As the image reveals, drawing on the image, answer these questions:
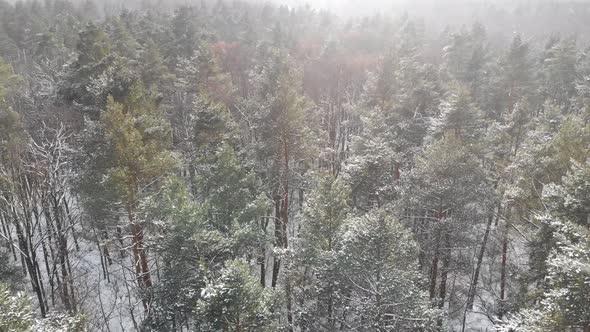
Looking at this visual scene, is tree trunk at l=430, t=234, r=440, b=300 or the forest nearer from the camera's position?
the forest

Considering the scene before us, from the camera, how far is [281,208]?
24.3 m

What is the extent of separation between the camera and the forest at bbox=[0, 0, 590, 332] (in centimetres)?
1357

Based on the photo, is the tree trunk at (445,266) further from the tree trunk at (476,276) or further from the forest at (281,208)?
the tree trunk at (476,276)

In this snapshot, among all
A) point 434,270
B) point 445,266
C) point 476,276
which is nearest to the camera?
point 434,270

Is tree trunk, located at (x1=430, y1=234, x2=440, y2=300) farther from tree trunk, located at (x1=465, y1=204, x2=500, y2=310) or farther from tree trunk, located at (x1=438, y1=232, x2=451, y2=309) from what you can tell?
tree trunk, located at (x1=465, y1=204, x2=500, y2=310)

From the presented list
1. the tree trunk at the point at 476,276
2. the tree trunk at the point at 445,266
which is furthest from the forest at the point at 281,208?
the tree trunk at the point at 476,276

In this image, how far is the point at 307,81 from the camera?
44.0 meters

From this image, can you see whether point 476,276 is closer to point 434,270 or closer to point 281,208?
point 434,270

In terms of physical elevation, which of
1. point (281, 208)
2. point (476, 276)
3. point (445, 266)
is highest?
point (281, 208)

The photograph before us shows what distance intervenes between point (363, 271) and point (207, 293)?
5590 millimetres

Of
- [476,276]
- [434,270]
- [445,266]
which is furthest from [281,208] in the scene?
[476,276]

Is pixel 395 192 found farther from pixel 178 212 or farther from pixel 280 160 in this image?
pixel 178 212

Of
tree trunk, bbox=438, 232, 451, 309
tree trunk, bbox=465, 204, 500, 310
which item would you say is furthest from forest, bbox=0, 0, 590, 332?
tree trunk, bbox=465, 204, 500, 310

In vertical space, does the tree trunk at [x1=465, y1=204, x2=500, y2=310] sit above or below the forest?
below
